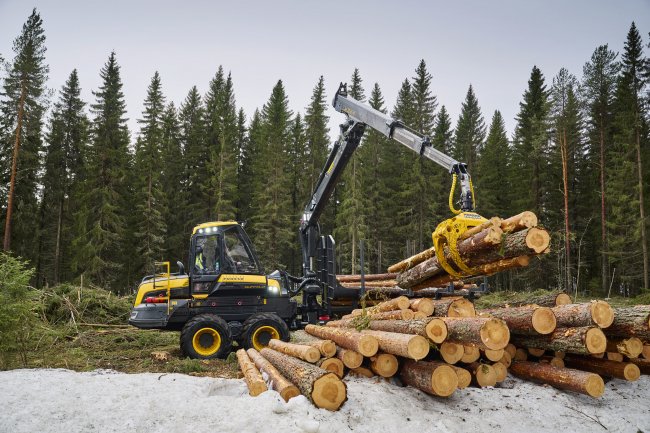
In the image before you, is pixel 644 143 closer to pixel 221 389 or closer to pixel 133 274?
pixel 221 389

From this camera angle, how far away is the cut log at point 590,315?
510 cm

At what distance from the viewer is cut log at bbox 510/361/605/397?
16.3 feet

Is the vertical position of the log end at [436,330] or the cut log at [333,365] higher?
the log end at [436,330]

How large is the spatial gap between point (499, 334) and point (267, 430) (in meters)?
2.63

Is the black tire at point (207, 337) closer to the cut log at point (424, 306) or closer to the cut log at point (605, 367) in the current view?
the cut log at point (424, 306)

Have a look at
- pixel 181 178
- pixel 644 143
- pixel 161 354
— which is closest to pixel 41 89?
pixel 181 178

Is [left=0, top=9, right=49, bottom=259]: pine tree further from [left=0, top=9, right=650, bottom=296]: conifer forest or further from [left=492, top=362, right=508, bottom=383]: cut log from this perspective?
[left=492, top=362, right=508, bottom=383]: cut log

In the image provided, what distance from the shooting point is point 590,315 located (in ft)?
16.7

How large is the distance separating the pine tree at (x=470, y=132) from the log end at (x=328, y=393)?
3400cm

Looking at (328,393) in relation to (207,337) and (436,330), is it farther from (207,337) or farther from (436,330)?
(207,337)

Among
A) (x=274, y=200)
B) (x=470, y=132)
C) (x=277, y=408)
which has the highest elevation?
(x=470, y=132)

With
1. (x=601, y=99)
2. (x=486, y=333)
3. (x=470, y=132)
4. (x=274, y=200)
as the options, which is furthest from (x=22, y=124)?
(x=601, y=99)

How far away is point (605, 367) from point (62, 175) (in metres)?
32.5

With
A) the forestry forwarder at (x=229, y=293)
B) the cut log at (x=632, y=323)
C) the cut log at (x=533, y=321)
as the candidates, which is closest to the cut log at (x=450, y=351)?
the cut log at (x=533, y=321)
